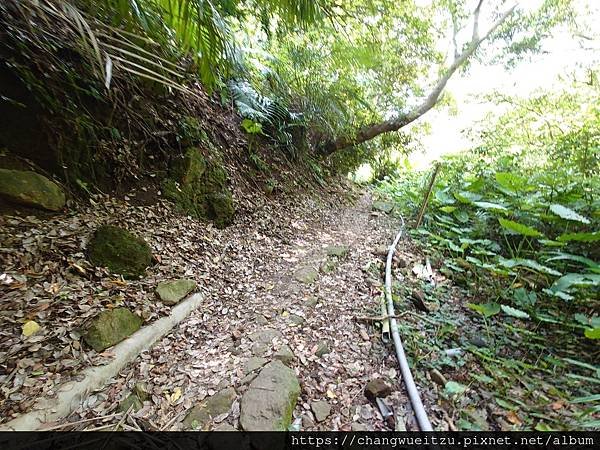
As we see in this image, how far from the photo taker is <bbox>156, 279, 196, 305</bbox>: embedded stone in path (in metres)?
2.11

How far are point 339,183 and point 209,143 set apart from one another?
3.85 m

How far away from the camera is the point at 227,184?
3.72 m

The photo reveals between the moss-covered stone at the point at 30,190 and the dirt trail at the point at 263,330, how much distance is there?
834mm

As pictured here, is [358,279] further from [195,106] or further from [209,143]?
[195,106]

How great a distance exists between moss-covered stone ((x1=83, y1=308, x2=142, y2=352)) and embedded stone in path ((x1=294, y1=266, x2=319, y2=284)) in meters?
1.44

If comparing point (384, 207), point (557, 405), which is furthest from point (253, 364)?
point (384, 207)

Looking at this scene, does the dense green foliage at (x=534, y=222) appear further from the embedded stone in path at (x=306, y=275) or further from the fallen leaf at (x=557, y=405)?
the embedded stone in path at (x=306, y=275)

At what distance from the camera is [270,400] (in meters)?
1.52

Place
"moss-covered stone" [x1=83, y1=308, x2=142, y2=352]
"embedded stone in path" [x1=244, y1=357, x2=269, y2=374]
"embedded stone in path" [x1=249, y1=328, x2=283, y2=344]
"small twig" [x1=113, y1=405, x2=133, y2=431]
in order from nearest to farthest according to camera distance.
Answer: "small twig" [x1=113, y1=405, x2=133, y2=431] → "moss-covered stone" [x1=83, y1=308, x2=142, y2=352] → "embedded stone in path" [x1=244, y1=357, x2=269, y2=374] → "embedded stone in path" [x1=249, y1=328, x2=283, y2=344]

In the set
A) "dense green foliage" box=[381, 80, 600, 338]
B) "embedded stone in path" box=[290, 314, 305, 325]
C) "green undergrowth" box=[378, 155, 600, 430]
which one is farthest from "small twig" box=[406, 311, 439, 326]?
"embedded stone in path" box=[290, 314, 305, 325]

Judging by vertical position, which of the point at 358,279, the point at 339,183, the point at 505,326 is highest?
the point at 339,183

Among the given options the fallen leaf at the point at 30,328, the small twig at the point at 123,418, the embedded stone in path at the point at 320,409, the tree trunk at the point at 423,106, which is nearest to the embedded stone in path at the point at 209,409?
the small twig at the point at 123,418

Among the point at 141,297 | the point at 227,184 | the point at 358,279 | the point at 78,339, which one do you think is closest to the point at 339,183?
the point at 227,184

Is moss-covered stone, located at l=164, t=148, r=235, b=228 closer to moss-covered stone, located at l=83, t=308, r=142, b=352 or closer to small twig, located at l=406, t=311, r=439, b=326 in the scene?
moss-covered stone, located at l=83, t=308, r=142, b=352
